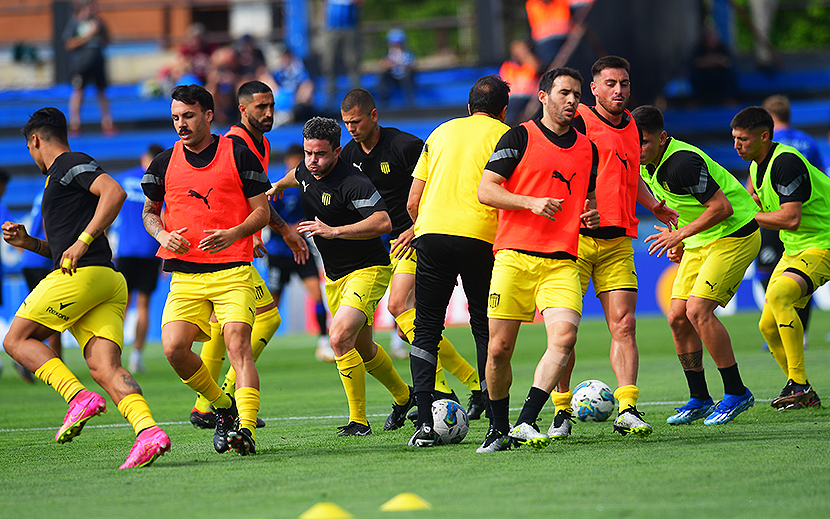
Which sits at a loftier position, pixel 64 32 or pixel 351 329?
pixel 64 32

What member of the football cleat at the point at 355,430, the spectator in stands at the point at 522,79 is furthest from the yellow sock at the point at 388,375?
the spectator in stands at the point at 522,79

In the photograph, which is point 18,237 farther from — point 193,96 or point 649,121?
point 649,121

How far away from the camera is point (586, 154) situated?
5.92 metres

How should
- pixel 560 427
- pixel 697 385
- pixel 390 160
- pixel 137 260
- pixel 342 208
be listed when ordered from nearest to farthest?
1. pixel 560 427
2. pixel 342 208
3. pixel 697 385
4. pixel 390 160
5. pixel 137 260

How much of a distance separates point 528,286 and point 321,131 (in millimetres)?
1770

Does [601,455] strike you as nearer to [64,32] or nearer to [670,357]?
[670,357]

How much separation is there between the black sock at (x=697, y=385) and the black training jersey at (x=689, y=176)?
49.5 inches

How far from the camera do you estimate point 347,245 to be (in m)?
6.96

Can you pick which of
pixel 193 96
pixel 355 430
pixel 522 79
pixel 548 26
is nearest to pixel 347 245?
pixel 355 430

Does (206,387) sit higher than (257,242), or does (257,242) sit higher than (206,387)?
(257,242)

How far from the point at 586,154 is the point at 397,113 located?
1747 centimetres

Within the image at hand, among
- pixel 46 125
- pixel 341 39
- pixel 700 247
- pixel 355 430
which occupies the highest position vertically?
pixel 341 39

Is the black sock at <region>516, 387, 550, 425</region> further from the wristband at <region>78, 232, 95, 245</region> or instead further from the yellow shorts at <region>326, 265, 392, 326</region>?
the wristband at <region>78, 232, 95, 245</region>

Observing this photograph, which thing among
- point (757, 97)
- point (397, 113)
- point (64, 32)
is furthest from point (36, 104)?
point (757, 97)
